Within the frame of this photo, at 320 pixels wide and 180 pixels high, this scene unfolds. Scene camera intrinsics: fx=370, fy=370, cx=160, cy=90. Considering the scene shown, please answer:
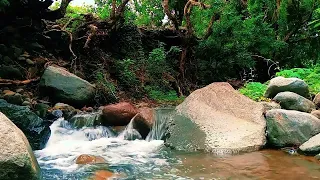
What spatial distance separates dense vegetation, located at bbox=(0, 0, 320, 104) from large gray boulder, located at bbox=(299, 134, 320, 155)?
14.2ft

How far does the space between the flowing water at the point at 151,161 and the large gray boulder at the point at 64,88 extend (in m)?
1.25

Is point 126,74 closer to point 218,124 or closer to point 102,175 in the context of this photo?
point 218,124

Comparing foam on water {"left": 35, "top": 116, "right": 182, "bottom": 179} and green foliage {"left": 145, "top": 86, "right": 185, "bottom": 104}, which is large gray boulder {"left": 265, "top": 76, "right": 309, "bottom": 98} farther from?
green foliage {"left": 145, "top": 86, "right": 185, "bottom": 104}

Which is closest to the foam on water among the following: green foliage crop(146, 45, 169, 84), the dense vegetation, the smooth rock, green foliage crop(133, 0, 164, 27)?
the smooth rock

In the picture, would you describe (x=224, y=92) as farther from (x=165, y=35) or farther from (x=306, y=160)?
(x=165, y=35)

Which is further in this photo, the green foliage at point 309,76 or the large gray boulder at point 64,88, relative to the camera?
the green foliage at point 309,76

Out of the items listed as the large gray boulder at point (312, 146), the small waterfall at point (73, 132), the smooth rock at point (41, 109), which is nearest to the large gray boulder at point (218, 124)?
the large gray boulder at point (312, 146)

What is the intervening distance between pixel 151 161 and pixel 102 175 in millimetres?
1055

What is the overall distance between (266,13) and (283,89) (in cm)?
587

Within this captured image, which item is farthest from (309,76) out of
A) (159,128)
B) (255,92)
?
(159,128)

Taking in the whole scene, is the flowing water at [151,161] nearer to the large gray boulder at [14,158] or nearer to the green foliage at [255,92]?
the large gray boulder at [14,158]

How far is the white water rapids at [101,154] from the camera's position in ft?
17.4

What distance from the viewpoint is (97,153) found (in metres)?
6.42

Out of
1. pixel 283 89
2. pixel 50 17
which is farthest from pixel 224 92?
pixel 50 17
